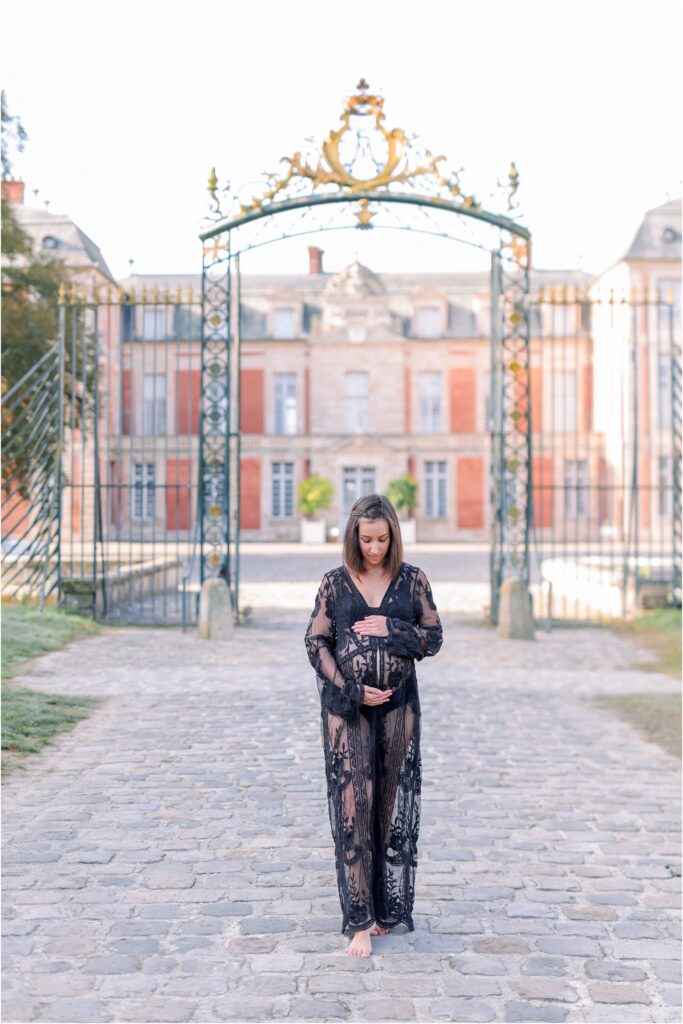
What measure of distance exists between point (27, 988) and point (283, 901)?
107cm

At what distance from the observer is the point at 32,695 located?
797 cm

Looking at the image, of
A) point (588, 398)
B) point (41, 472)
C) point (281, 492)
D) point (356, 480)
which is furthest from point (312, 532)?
point (41, 472)

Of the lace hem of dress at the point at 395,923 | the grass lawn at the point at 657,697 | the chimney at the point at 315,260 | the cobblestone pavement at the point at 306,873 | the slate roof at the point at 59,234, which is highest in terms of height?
the chimney at the point at 315,260

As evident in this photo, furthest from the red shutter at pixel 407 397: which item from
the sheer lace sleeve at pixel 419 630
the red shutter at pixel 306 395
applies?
the sheer lace sleeve at pixel 419 630

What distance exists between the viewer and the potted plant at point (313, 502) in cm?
3534

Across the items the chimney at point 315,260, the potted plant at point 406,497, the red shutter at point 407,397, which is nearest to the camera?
the potted plant at point 406,497

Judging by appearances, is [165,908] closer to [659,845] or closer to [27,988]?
[27,988]

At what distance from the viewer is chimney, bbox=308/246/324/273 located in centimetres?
4297

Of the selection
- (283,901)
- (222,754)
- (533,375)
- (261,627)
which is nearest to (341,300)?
(533,375)

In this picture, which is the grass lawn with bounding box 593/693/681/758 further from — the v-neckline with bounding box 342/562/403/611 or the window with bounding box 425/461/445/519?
the window with bounding box 425/461/445/519

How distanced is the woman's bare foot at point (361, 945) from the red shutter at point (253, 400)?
111ft

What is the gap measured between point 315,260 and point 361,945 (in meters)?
41.2

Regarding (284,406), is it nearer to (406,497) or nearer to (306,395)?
(306,395)

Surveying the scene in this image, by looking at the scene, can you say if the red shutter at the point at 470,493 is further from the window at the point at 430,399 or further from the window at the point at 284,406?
the window at the point at 284,406
